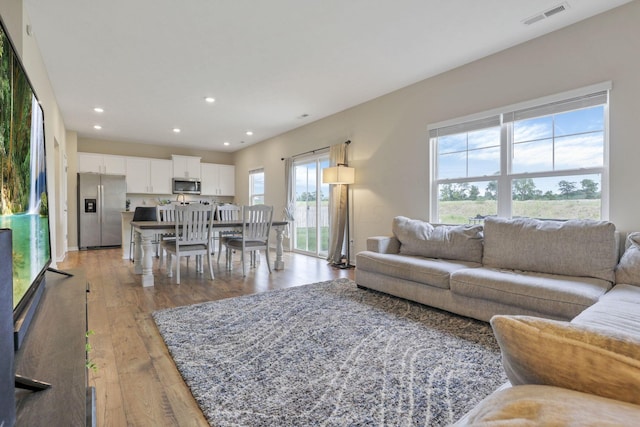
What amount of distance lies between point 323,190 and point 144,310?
3686mm

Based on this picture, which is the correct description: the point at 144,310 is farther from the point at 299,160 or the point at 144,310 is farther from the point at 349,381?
the point at 299,160

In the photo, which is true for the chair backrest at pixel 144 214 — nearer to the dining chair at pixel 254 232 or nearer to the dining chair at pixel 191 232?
the dining chair at pixel 191 232

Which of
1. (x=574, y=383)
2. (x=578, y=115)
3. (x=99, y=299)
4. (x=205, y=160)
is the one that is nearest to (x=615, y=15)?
(x=578, y=115)

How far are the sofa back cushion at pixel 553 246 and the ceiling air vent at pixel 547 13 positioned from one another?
68.2 inches

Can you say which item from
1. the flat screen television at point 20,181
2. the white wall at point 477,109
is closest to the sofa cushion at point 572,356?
the flat screen television at point 20,181

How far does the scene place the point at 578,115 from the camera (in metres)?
2.83

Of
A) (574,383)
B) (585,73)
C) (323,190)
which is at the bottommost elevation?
(574,383)

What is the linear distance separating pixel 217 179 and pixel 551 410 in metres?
8.88

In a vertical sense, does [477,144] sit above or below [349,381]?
above

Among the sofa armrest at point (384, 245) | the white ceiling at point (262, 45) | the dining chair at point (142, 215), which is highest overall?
the white ceiling at point (262, 45)

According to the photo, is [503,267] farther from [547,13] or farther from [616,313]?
[547,13]

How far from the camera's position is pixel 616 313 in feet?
5.31

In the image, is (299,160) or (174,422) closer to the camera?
(174,422)

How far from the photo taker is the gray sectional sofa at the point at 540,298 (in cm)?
51
